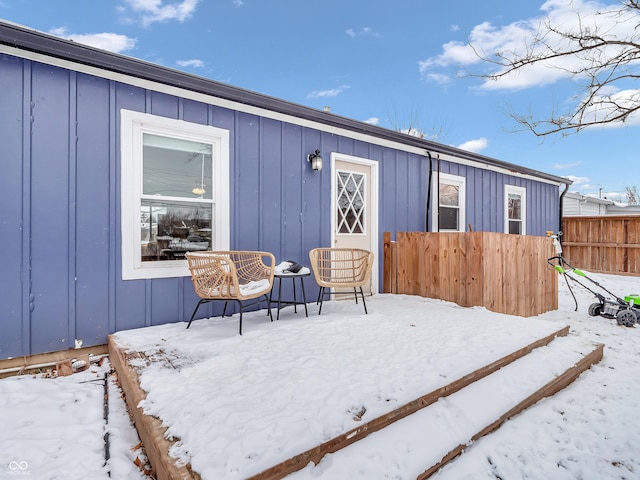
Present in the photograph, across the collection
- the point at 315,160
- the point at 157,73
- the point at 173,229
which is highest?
the point at 157,73

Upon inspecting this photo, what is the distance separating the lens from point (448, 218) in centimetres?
614

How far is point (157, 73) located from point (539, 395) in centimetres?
395

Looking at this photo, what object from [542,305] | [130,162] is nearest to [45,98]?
[130,162]

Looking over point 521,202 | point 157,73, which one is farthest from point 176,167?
point 521,202

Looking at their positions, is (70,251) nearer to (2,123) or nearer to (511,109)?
(2,123)

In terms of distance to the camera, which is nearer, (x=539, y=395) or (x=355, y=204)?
(x=539, y=395)

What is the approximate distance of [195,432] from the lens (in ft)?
4.74

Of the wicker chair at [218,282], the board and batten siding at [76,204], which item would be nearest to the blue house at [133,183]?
the board and batten siding at [76,204]

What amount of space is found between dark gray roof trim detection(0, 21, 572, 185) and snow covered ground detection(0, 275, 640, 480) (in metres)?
2.26

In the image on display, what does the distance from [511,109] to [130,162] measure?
19.0ft

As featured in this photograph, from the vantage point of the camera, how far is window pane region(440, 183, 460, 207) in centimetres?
599

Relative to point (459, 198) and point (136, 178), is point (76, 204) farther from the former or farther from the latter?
point (459, 198)

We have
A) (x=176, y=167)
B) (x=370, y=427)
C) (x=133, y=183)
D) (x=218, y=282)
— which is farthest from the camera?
(x=176, y=167)

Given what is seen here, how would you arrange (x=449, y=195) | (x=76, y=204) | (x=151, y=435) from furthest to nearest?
(x=449, y=195), (x=76, y=204), (x=151, y=435)
